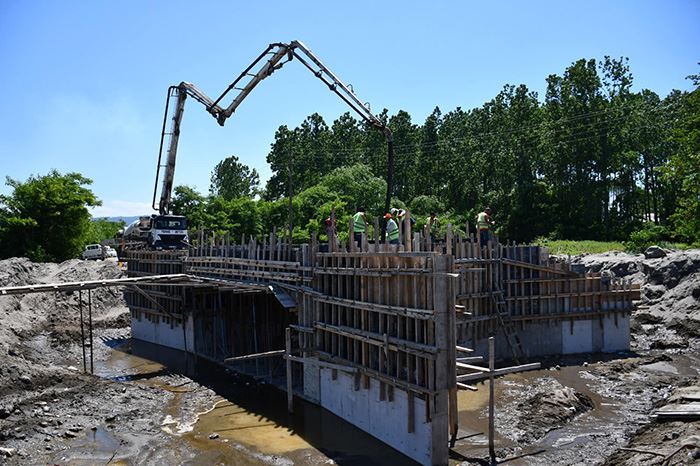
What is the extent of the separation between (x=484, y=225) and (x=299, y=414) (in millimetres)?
10043

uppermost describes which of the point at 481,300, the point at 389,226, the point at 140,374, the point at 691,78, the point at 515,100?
the point at 515,100

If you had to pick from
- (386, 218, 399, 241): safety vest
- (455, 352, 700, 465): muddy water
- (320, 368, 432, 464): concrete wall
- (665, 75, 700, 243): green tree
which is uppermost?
(665, 75, 700, 243): green tree

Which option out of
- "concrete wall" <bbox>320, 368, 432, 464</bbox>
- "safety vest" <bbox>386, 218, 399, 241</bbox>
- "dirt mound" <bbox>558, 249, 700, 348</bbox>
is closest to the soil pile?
"dirt mound" <bbox>558, 249, 700, 348</bbox>

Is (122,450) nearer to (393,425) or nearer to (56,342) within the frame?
(393,425)

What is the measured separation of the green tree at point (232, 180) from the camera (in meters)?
75.4

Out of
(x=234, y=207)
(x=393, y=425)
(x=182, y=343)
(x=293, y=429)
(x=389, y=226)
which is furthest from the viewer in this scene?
(x=234, y=207)

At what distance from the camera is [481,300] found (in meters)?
22.8

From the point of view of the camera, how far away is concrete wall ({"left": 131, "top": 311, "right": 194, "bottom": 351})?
28.6 meters

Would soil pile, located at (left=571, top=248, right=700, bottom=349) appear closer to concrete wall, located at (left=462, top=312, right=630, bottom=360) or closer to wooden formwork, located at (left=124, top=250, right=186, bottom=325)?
concrete wall, located at (left=462, top=312, right=630, bottom=360)

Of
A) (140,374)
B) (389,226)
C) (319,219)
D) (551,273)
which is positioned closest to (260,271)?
(389,226)

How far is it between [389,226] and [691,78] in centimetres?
1697

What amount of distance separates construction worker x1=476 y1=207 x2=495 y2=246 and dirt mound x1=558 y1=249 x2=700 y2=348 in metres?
7.70

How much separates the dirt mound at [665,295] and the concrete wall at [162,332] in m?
19.4

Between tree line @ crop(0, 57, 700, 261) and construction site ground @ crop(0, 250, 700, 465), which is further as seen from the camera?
tree line @ crop(0, 57, 700, 261)
